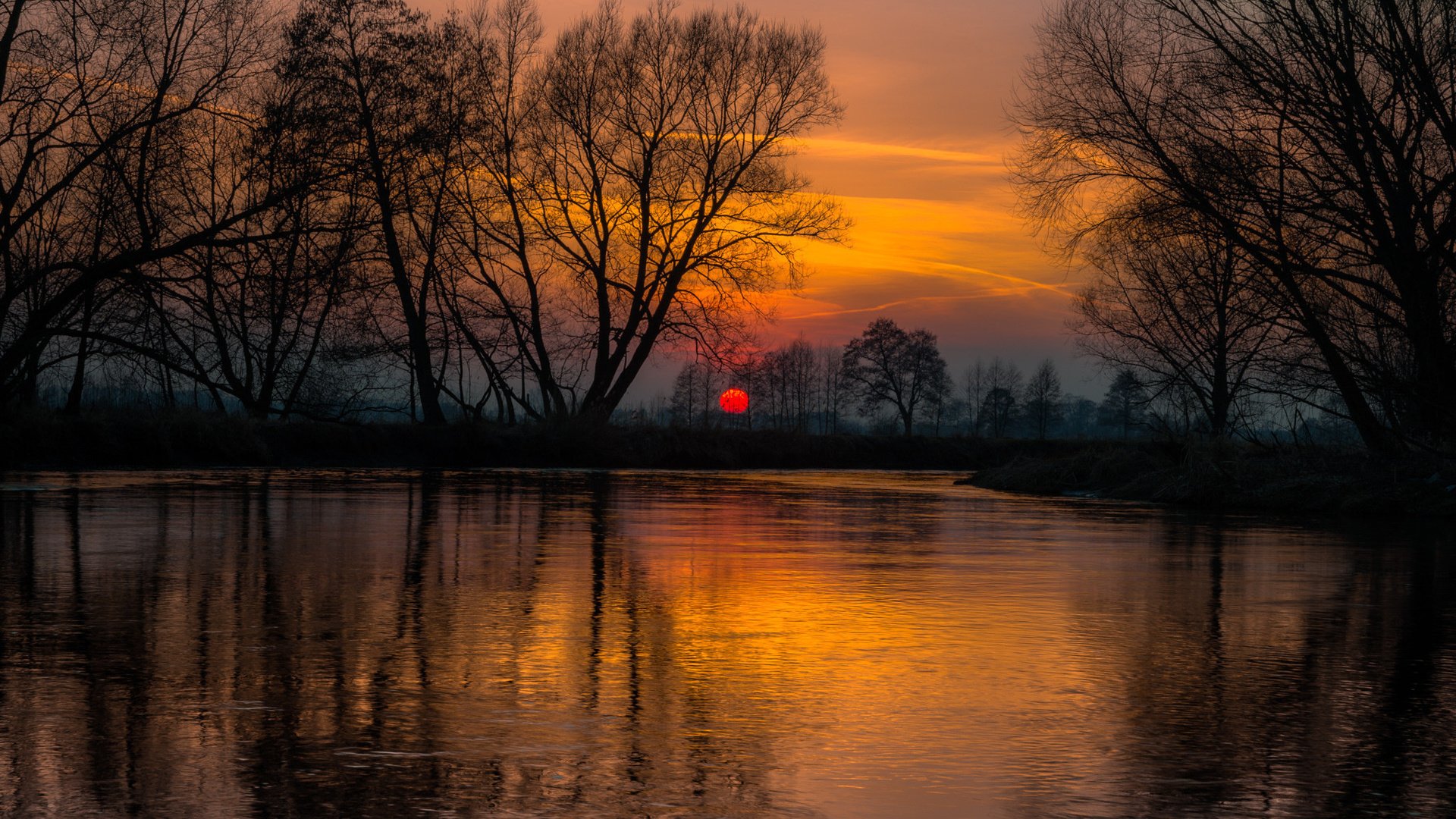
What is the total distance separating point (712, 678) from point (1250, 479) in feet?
61.9

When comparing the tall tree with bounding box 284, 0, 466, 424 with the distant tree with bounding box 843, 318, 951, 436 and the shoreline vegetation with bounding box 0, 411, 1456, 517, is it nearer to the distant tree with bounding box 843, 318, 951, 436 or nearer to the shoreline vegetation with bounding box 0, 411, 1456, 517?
the shoreline vegetation with bounding box 0, 411, 1456, 517

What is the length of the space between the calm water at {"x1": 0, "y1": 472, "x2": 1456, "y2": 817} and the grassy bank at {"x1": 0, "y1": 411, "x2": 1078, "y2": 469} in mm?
19052

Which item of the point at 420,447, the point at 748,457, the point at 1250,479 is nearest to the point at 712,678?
the point at 1250,479

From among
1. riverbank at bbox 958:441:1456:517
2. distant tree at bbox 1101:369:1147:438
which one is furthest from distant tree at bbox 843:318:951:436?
riverbank at bbox 958:441:1456:517

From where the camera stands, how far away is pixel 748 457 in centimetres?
4581

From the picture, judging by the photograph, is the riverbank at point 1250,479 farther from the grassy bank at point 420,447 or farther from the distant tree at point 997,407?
the distant tree at point 997,407

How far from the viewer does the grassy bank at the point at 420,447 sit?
3122 cm

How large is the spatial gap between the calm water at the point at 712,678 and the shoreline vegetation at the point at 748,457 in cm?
805

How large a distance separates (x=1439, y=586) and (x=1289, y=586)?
1.12m

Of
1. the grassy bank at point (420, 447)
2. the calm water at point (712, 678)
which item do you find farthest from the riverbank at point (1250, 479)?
the grassy bank at point (420, 447)

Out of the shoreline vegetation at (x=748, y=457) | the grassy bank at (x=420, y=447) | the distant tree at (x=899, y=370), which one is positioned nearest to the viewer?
the shoreline vegetation at (x=748, y=457)

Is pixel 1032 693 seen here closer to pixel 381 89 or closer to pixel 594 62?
pixel 381 89

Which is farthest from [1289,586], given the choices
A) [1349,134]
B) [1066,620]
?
[1349,134]

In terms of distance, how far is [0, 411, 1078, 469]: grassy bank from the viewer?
31.2m
